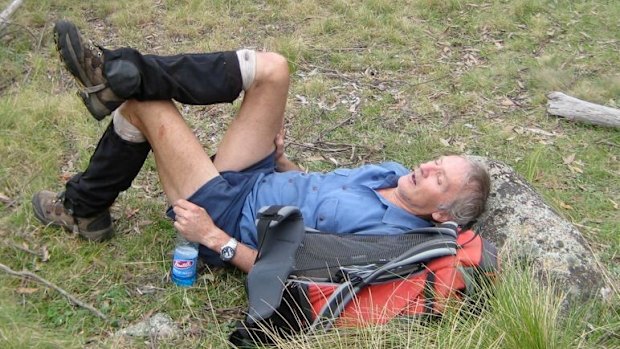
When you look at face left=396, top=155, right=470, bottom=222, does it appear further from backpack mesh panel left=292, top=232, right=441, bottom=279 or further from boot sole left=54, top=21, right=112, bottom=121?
boot sole left=54, top=21, right=112, bottom=121

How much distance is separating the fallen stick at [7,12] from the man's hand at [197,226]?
341 centimetres

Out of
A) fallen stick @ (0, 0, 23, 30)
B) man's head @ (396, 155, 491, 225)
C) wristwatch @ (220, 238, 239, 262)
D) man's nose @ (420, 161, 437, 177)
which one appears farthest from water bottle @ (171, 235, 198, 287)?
fallen stick @ (0, 0, 23, 30)

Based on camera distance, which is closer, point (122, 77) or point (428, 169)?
point (122, 77)

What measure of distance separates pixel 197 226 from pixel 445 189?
4.17 ft

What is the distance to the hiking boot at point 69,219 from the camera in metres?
3.71

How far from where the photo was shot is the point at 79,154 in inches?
182

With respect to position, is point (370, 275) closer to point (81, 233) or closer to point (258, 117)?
point (258, 117)

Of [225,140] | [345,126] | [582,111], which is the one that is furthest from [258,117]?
[582,111]

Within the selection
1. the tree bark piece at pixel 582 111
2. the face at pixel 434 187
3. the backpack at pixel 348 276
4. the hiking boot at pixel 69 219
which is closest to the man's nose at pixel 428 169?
the face at pixel 434 187

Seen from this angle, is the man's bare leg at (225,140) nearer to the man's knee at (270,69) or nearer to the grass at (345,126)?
the man's knee at (270,69)

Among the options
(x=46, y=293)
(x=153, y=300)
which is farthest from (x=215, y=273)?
(x=46, y=293)

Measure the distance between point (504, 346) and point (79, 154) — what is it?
10.2ft

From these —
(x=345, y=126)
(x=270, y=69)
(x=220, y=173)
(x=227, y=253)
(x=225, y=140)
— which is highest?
(x=270, y=69)

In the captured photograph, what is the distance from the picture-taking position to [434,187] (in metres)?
3.53
